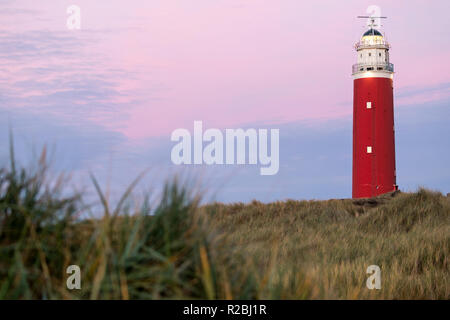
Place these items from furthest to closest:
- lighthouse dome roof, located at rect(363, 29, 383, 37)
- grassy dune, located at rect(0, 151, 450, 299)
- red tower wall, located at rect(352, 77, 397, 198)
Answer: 1. lighthouse dome roof, located at rect(363, 29, 383, 37)
2. red tower wall, located at rect(352, 77, 397, 198)
3. grassy dune, located at rect(0, 151, 450, 299)

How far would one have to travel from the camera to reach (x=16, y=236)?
3490 mm

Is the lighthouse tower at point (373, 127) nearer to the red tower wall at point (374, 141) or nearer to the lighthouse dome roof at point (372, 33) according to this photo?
the red tower wall at point (374, 141)

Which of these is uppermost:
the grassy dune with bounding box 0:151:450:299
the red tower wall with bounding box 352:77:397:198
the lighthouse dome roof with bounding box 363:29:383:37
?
the lighthouse dome roof with bounding box 363:29:383:37

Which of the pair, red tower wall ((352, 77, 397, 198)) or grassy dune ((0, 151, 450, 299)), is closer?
grassy dune ((0, 151, 450, 299))

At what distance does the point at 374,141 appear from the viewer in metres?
36.4

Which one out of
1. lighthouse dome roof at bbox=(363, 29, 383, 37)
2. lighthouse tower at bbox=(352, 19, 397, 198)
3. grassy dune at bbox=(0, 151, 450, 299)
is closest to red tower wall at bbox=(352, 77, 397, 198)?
lighthouse tower at bbox=(352, 19, 397, 198)

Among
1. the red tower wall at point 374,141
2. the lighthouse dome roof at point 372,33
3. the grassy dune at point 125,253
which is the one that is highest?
the lighthouse dome roof at point 372,33

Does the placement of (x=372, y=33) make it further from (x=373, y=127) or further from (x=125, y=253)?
(x=125, y=253)

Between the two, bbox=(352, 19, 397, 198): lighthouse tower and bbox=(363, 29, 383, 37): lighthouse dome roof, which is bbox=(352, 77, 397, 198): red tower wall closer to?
bbox=(352, 19, 397, 198): lighthouse tower

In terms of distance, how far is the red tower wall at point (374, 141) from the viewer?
36.3 m

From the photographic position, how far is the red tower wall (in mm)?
36312

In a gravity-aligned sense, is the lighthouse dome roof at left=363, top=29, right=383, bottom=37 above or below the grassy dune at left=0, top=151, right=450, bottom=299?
above

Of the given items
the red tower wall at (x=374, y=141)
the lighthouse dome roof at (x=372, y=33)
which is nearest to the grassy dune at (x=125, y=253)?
the red tower wall at (x=374, y=141)
